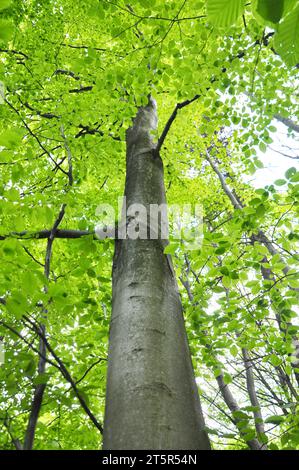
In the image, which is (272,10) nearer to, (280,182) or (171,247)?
(171,247)

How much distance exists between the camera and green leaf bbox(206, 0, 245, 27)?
0.81 m

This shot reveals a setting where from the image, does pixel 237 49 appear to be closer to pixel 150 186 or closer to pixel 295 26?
pixel 150 186

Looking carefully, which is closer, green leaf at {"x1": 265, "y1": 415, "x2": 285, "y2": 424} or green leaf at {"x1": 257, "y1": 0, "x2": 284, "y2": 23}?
green leaf at {"x1": 257, "y1": 0, "x2": 284, "y2": 23}

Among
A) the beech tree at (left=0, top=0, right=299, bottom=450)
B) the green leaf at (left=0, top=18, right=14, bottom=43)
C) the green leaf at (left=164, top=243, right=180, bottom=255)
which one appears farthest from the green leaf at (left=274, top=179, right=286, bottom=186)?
the green leaf at (left=0, top=18, right=14, bottom=43)

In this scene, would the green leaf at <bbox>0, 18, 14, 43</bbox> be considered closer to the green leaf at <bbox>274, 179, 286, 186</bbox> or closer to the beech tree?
the beech tree

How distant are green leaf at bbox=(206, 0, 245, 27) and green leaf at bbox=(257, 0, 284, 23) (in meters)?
0.09

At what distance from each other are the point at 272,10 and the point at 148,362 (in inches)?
49.0

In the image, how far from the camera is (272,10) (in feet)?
2.43

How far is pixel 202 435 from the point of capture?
1349mm

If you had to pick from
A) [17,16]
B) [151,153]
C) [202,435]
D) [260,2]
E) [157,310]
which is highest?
[17,16]

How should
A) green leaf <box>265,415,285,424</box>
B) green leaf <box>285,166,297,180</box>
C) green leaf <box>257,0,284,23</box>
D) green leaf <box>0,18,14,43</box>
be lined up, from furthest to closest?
green leaf <box>285,166,297,180</box> → green leaf <box>265,415,285,424</box> → green leaf <box>0,18,14,43</box> → green leaf <box>257,0,284,23</box>

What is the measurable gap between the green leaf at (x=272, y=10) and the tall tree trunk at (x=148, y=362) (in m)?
1.22

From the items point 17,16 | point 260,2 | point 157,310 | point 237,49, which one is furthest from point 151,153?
point 17,16

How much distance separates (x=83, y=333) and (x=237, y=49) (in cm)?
315
